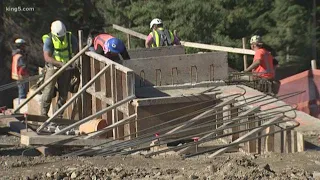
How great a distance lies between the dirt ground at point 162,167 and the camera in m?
8.27

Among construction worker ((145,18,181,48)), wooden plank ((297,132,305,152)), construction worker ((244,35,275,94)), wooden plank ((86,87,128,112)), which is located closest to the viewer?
wooden plank ((297,132,305,152))

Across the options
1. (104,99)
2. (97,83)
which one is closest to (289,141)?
(104,99)

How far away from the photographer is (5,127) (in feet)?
47.3

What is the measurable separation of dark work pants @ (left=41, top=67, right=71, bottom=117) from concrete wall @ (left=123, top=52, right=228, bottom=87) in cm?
134

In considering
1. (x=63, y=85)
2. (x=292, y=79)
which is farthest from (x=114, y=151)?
(x=292, y=79)

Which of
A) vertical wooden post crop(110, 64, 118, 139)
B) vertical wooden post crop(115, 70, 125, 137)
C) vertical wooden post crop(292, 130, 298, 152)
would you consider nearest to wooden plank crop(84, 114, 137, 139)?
vertical wooden post crop(115, 70, 125, 137)

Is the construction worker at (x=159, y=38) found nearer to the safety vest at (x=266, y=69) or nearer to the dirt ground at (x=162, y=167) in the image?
the safety vest at (x=266, y=69)

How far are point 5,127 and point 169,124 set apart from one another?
11.8ft

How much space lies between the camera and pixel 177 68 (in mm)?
13945

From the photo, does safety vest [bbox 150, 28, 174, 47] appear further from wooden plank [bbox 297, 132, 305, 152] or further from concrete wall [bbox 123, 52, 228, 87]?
wooden plank [bbox 297, 132, 305, 152]

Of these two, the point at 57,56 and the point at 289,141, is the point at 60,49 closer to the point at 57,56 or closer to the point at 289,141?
the point at 57,56

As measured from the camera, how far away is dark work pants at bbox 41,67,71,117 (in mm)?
14062

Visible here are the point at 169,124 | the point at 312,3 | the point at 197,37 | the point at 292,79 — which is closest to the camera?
the point at 169,124

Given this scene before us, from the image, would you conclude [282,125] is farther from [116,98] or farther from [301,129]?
[116,98]
